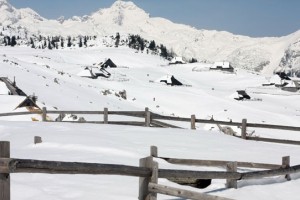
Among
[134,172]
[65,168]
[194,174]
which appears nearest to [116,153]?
[194,174]

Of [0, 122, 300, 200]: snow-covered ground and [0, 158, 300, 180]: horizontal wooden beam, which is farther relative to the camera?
[0, 122, 300, 200]: snow-covered ground

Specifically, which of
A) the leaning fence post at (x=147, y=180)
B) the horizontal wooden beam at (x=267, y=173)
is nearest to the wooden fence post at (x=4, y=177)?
the leaning fence post at (x=147, y=180)

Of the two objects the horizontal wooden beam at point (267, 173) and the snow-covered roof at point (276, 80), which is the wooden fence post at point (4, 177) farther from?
the snow-covered roof at point (276, 80)

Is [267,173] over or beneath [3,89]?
beneath

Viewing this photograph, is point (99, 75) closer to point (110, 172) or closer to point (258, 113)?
point (258, 113)

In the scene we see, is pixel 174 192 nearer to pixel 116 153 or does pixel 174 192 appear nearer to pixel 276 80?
pixel 116 153

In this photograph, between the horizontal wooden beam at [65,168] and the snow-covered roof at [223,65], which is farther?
the snow-covered roof at [223,65]

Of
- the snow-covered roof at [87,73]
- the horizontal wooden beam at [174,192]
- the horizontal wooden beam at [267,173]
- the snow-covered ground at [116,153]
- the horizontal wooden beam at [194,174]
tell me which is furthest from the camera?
the snow-covered roof at [87,73]

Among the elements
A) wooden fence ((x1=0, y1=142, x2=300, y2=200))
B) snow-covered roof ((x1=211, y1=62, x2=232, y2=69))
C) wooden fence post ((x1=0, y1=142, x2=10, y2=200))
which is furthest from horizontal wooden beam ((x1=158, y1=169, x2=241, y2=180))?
snow-covered roof ((x1=211, y1=62, x2=232, y2=69))

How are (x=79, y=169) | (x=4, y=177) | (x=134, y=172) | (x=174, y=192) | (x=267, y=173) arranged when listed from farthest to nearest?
(x=267, y=173)
(x=174, y=192)
(x=134, y=172)
(x=79, y=169)
(x=4, y=177)

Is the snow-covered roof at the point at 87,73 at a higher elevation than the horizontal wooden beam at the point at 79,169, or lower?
higher

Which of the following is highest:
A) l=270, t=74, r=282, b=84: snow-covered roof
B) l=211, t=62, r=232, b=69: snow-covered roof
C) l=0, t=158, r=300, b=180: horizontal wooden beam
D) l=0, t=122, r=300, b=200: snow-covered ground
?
l=211, t=62, r=232, b=69: snow-covered roof

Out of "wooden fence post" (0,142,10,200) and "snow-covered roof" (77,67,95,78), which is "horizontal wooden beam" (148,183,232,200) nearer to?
"wooden fence post" (0,142,10,200)

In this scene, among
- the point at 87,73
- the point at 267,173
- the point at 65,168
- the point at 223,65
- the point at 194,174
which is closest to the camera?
the point at 65,168
